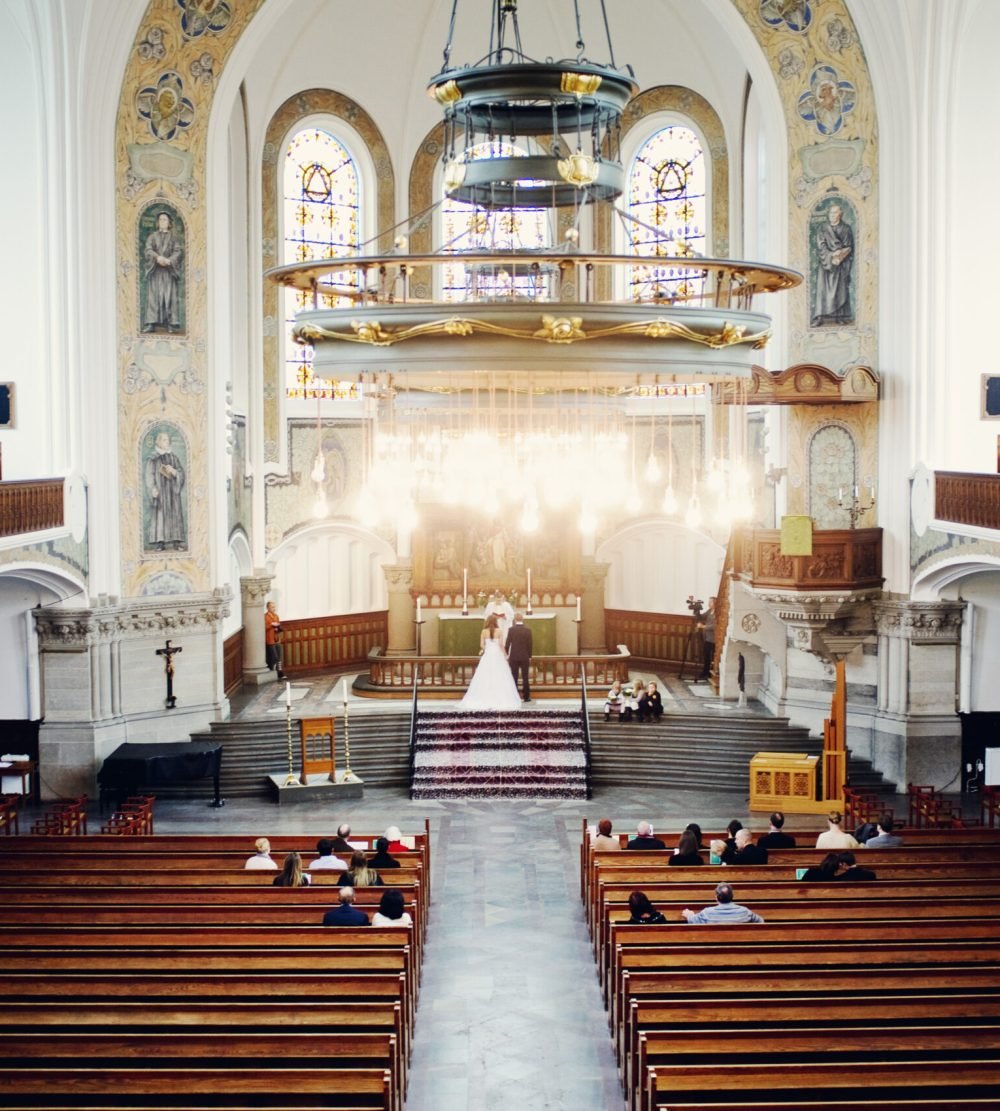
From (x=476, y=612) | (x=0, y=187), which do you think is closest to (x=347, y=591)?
(x=476, y=612)

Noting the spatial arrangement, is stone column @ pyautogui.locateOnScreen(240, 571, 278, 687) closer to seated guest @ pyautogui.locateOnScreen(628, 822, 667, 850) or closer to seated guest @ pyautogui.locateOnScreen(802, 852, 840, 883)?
seated guest @ pyautogui.locateOnScreen(628, 822, 667, 850)

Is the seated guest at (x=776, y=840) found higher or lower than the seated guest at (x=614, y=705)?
lower

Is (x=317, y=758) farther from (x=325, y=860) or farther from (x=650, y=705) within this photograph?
(x=325, y=860)

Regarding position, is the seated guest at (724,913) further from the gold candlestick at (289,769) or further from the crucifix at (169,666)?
the crucifix at (169,666)

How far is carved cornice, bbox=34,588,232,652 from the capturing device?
834 inches

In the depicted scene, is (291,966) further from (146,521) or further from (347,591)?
(347,591)

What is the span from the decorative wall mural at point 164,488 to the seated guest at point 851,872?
12067mm

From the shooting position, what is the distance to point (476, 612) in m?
27.1

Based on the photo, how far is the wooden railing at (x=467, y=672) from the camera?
2464cm

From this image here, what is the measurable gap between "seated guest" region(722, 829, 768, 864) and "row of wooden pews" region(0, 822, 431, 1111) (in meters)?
3.02

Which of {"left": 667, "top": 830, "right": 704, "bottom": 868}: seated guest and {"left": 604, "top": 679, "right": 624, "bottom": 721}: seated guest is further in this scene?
{"left": 604, "top": 679, "right": 624, "bottom": 721}: seated guest

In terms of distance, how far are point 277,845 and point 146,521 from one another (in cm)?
775

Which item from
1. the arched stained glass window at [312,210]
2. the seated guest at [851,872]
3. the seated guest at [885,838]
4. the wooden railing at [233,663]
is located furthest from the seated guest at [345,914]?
the arched stained glass window at [312,210]

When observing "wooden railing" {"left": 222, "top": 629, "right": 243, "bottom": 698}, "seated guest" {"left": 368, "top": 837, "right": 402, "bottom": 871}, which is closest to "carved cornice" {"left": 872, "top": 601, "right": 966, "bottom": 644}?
"seated guest" {"left": 368, "top": 837, "right": 402, "bottom": 871}
